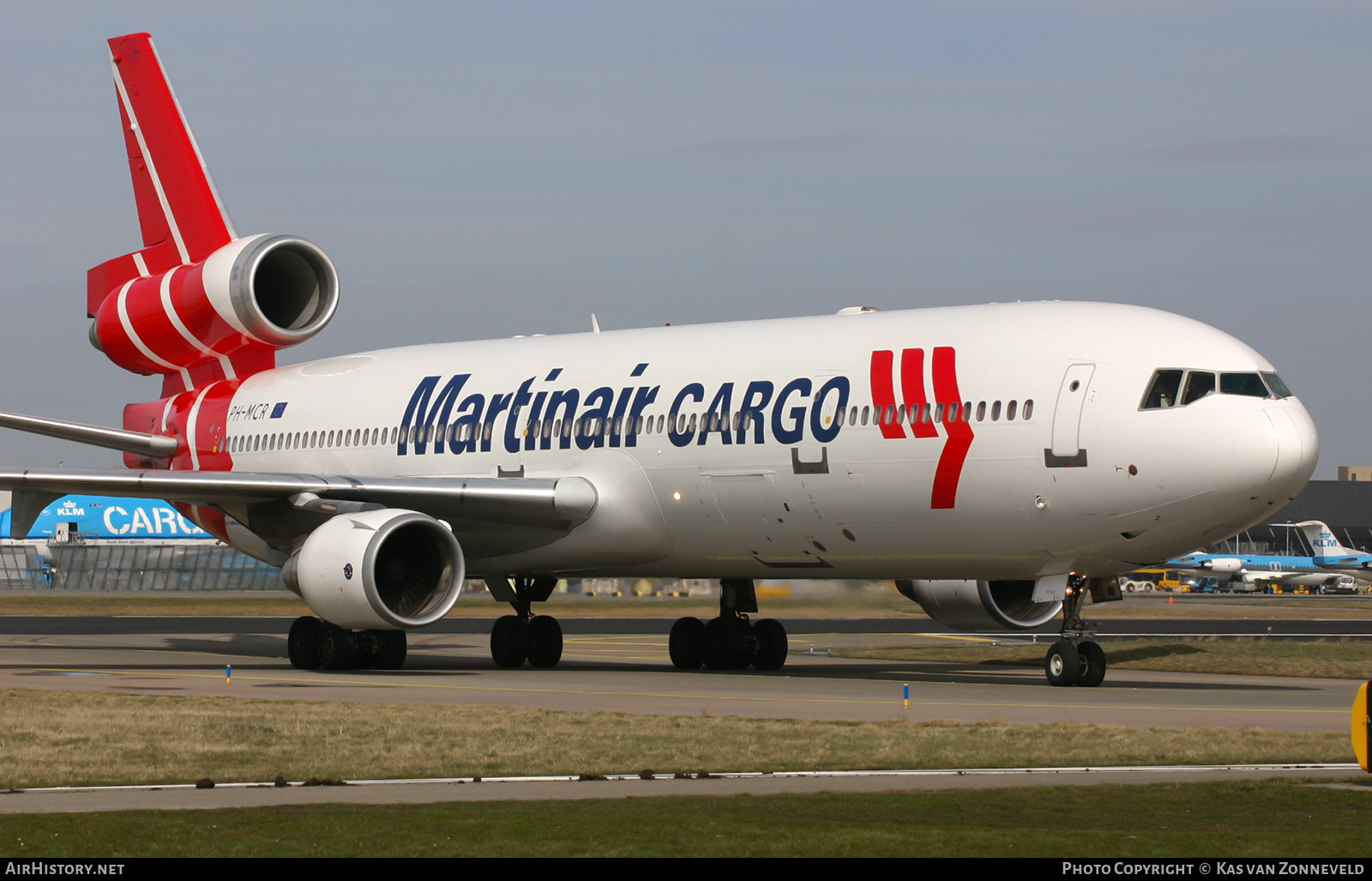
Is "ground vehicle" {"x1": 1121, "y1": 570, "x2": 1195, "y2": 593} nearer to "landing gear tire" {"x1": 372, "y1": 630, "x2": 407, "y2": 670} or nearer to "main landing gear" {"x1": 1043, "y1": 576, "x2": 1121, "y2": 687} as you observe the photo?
"landing gear tire" {"x1": 372, "y1": 630, "x2": 407, "y2": 670}

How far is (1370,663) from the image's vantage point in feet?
82.6

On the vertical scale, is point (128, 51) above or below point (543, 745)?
above

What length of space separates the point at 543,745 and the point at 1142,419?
8.46 meters

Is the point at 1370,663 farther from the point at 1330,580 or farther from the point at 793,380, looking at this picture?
the point at 1330,580

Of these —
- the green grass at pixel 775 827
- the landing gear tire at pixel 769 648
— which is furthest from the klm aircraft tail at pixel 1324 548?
the green grass at pixel 775 827

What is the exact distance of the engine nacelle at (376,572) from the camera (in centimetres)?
2141

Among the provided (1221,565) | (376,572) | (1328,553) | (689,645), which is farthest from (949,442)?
(1328,553)

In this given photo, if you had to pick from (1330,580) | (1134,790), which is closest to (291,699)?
(1134,790)

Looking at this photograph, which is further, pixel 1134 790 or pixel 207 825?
pixel 1134 790

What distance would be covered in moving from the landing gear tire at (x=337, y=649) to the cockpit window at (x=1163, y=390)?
1128 centimetres

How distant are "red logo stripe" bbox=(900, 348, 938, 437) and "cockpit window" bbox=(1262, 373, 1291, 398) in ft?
12.1

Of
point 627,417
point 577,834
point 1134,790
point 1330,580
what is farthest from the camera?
point 1330,580

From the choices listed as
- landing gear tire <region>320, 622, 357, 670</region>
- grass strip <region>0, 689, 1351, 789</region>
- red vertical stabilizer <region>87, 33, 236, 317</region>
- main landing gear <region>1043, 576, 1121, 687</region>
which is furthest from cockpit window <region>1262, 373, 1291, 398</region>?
red vertical stabilizer <region>87, 33, 236, 317</region>

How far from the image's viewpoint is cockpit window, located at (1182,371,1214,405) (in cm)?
1859
